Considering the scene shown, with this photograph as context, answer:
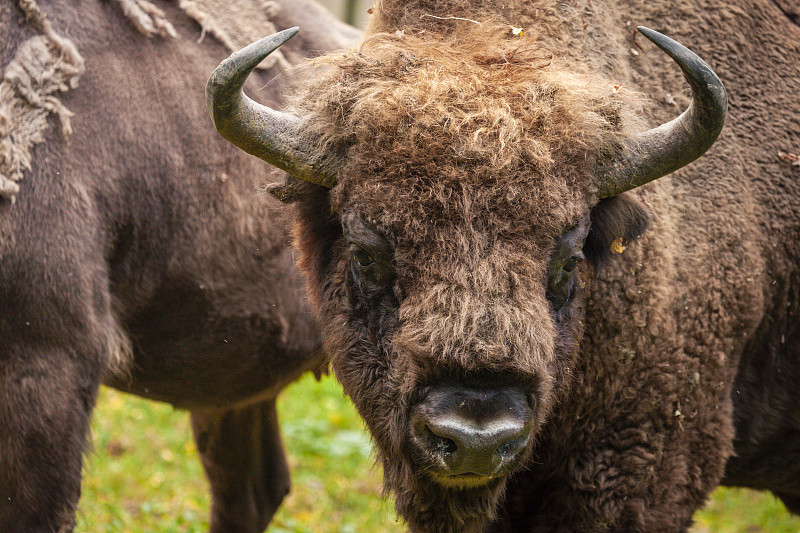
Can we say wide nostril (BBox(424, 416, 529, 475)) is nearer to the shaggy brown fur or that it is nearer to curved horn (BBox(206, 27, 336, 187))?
the shaggy brown fur

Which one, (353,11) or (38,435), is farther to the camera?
(353,11)

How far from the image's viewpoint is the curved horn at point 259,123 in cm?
310

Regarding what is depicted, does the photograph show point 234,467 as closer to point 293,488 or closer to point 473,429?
point 293,488

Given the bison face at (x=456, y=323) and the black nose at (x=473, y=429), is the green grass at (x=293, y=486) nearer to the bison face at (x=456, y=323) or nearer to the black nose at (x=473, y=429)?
the bison face at (x=456, y=323)

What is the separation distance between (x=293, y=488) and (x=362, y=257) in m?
4.31

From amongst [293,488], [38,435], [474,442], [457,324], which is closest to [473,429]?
[474,442]

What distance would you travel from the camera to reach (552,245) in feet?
10.3

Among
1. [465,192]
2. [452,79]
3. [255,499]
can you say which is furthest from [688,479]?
[255,499]

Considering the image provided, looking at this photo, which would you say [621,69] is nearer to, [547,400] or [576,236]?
[576,236]

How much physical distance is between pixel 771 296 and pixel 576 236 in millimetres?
1459

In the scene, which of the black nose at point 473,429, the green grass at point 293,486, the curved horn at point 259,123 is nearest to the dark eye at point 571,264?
the black nose at point 473,429

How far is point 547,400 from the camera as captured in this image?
3203mm

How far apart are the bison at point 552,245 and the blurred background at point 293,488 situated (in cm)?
226

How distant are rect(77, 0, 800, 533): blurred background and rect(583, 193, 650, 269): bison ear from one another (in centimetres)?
270
